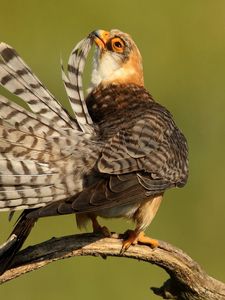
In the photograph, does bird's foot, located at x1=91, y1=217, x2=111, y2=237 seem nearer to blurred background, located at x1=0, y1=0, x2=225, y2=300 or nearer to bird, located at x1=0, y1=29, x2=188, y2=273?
bird, located at x1=0, y1=29, x2=188, y2=273

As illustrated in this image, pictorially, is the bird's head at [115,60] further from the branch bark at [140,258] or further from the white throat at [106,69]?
the branch bark at [140,258]

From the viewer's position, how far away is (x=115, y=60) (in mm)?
10617

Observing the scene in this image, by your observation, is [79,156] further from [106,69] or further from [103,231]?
[106,69]

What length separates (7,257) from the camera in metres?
8.87

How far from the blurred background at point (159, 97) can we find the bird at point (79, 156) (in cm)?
365

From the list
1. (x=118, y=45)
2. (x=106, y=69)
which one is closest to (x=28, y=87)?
(x=106, y=69)

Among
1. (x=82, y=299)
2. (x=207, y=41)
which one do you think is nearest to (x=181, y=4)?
(x=207, y=41)

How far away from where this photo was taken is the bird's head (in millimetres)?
10562

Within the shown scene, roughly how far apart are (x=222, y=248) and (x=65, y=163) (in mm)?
5795

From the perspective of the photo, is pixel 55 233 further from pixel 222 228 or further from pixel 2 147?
pixel 2 147

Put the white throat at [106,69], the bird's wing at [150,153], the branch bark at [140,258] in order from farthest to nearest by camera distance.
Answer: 1. the white throat at [106,69]
2. the branch bark at [140,258]
3. the bird's wing at [150,153]

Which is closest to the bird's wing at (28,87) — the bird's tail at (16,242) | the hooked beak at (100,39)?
the bird's tail at (16,242)

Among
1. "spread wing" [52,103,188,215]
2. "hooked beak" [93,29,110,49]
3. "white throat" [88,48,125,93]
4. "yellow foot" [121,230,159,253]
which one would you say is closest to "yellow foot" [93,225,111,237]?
"yellow foot" [121,230,159,253]

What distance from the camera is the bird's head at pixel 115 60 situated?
A: 1056 centimetres
